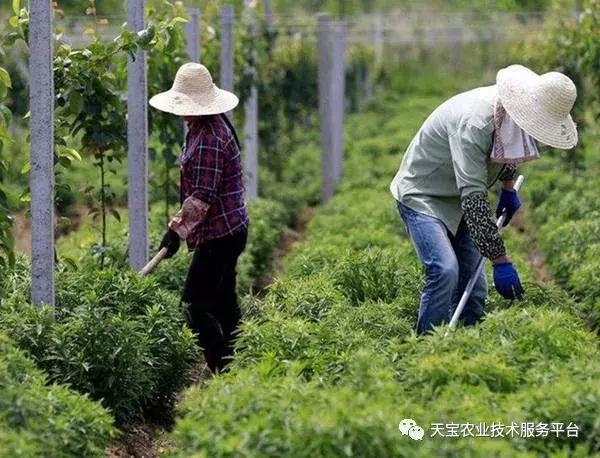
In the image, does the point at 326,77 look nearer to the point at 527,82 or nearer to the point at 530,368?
the point at 527,82

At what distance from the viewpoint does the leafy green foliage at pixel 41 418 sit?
4.71m

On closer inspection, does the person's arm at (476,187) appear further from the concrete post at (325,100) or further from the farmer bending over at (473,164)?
the concrete post at (325,100)

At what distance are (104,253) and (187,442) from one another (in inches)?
143

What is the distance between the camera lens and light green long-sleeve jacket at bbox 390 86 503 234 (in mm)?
6418

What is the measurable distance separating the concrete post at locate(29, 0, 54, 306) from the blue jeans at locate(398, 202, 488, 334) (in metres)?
1.99

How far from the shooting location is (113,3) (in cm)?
3291

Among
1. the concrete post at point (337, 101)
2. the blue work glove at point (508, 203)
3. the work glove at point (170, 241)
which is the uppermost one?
the blue work glove at point (508, 203)

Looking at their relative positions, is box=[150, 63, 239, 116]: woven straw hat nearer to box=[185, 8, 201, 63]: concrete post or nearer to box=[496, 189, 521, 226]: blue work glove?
box=[496, 189, 521, 226]: blue work glove

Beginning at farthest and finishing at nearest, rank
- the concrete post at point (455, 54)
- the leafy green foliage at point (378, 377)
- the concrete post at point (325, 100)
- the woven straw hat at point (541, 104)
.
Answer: the concrete post at point (455, 54), the concrete post at point (325, 100), the woven straw hat at point (541, 104), the leafy green foliage at point (378, 377)

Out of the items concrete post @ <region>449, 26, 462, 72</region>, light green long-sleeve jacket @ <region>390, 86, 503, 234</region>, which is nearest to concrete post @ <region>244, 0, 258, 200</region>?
light green long-sleeve jacket @ <region>390, 86, 503, 234</region>

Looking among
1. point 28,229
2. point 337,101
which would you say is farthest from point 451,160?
point 337,101

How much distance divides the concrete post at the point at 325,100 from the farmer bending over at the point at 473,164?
7.68 m

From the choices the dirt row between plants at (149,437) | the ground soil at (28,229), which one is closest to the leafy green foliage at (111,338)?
the dirt row between plants at (149,437)

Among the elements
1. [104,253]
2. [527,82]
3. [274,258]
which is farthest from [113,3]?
[527,82]
